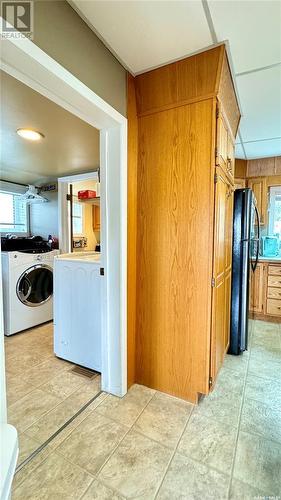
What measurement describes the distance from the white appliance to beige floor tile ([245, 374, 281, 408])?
Result: 1.24 metres

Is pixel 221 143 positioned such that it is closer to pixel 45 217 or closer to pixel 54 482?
pixel 54 482

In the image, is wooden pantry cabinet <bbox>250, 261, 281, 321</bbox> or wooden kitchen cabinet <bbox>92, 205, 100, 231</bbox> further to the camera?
wooden kitchen cabinet <bbox>92, 205, 100, 231</bbox>

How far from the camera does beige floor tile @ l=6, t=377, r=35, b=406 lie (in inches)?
68.2

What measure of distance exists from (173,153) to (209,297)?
1015 mm

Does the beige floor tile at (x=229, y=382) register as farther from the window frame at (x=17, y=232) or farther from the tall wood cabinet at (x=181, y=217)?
the window frame at (x=17, y=232)

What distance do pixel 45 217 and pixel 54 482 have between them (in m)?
3.42

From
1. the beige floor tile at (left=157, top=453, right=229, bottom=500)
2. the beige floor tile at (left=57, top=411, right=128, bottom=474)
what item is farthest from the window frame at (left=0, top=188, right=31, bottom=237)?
the beige floor tile at (left=157, top=453, right=229, bottom=500)

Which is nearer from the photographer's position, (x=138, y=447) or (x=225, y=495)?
(x=225, y=495)

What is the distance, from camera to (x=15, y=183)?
3799 millimetres

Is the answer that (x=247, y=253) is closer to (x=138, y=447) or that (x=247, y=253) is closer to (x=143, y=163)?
(x=143, y=163)

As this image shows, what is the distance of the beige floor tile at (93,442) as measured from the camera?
4.07 ft

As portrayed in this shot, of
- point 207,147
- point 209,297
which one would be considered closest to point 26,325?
point 209,297

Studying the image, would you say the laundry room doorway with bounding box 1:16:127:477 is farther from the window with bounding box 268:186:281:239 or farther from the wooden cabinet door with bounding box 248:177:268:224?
the window with bounding box 268:186:281:239

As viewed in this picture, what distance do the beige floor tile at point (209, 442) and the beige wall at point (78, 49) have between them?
82.5 inches
